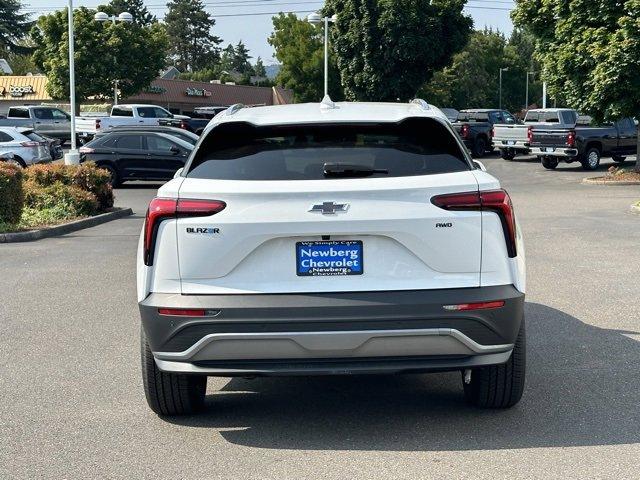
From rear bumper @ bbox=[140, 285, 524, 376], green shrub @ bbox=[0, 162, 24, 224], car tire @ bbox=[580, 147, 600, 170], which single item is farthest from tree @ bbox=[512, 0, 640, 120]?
rear bumper @ bbox=[140, 285, 524, 376]

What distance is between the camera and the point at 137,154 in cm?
2800

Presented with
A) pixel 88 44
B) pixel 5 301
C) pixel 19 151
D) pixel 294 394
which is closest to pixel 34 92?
pixel 88 44

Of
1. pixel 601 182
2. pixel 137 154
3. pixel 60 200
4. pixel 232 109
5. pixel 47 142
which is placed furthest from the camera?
pixel 47 142

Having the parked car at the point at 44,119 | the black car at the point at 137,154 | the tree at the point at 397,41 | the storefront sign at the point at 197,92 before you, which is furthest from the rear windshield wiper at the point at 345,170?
the storefront sign at the point at 197,92

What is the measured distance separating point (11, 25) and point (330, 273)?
97626 millimetres

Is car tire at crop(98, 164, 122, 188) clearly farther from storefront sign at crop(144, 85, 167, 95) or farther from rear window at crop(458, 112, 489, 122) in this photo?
storefront sign at crop(144, 85, 167, 95)

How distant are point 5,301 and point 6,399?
4.00 meters

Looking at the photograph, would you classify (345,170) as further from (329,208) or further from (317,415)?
(317,415)

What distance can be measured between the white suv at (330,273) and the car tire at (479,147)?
119ft

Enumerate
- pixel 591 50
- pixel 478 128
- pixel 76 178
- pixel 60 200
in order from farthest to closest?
pixel 478 128 < pixel 591 50 < pixel 76 178 < pixel 60 200

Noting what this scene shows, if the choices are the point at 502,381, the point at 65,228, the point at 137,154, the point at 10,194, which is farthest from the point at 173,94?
the point at 502,381

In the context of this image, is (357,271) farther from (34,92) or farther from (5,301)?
(34,92)

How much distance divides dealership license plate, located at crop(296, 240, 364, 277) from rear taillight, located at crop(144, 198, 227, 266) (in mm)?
508

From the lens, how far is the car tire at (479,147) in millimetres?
41156
